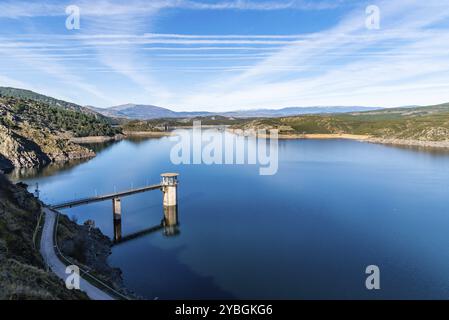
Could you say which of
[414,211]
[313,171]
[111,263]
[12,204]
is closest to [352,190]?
[414,211]

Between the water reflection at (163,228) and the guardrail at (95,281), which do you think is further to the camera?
the water reflection at (163,228)

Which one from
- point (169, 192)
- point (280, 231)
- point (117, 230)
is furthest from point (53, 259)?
point (169, 192)

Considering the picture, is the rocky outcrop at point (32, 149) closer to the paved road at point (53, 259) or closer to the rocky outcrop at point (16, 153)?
the rocky outcrop at point (16, 153)

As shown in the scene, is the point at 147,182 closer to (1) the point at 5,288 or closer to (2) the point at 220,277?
(2) the point at 220,277

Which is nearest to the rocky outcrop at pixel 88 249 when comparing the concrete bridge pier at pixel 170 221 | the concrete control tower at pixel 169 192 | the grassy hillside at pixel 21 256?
the grassy hillside at pixel 21 256

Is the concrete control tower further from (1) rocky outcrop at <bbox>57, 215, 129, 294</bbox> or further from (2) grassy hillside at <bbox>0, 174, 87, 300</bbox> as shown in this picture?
(2) grassy hillside at <bbox>0, 174, 87, 300</bbox>

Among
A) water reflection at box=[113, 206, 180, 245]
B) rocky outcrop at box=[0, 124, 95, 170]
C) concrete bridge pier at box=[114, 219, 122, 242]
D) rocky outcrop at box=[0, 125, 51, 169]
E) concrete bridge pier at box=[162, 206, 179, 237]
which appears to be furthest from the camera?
rocky outcrop at box=[0, 124, 95, 170]

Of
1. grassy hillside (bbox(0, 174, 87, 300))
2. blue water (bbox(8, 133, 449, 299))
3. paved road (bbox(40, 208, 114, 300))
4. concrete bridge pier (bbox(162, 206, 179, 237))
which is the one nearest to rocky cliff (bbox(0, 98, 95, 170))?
blue water (bbox(8, 133, 449, 299))
